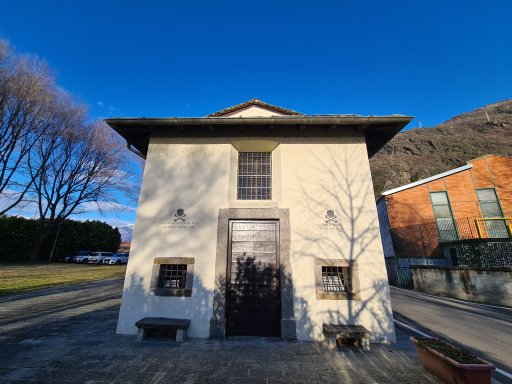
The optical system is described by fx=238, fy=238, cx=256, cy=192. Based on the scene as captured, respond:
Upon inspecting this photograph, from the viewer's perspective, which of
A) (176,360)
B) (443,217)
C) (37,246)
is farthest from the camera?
(37,246)

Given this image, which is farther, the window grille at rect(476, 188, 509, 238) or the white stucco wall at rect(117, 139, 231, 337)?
the window grille at rect(476, 188, 509, 238)

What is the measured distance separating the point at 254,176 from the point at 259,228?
1668mm

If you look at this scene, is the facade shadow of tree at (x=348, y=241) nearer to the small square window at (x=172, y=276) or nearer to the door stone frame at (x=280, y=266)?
the door stone frame at (x=280, y=266)

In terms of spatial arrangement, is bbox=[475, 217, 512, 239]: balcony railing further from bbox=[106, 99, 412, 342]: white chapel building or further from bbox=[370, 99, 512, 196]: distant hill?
bbox=[370, 99, 512, 196]: distant hill

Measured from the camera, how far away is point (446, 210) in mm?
16906

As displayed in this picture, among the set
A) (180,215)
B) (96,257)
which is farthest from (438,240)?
(96,257)

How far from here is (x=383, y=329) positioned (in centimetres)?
577

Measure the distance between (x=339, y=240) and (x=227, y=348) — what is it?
3759 mm

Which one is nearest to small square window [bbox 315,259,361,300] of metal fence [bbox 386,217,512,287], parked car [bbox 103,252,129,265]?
metal fence [bbox 386,217,512,287]

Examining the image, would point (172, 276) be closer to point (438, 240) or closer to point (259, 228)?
point (259, 228)

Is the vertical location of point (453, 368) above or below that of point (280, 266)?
below

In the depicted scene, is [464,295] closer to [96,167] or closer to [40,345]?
[40,345]

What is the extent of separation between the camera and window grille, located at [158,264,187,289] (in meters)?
6.41

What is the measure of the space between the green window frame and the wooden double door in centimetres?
1545
